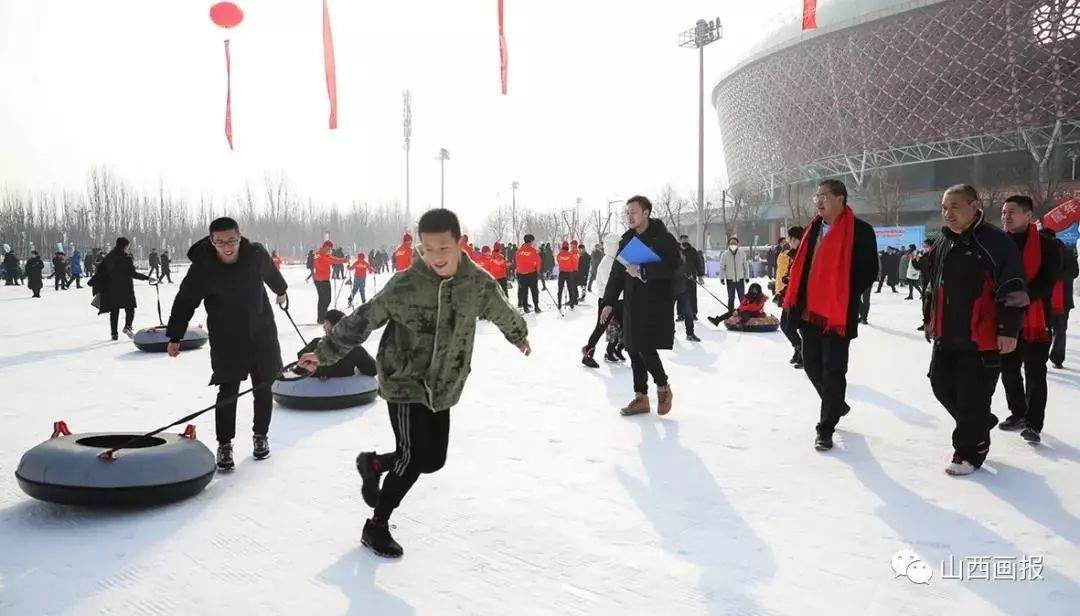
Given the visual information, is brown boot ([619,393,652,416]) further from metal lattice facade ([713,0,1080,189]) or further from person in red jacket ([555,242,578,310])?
metal lattice facade ([713,0,1080,189])

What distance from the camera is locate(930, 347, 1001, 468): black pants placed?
4.01 metres

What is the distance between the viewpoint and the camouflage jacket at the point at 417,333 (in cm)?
296

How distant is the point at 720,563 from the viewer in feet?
9.77

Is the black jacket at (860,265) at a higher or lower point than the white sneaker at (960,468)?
higher

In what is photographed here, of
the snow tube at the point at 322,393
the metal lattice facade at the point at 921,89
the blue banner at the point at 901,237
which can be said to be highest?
the metal lattice facade at the point at 921,89

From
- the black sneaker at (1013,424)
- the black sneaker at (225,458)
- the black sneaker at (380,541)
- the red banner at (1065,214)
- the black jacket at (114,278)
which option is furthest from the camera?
the black jacket at (114,278)

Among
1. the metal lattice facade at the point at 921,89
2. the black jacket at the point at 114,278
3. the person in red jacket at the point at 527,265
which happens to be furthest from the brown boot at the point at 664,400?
the metal lattice facade at the point at 921,89

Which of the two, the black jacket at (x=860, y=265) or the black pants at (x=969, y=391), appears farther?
the black jacket at (x=860, y=265)

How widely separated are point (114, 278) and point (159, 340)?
2144 millimetres

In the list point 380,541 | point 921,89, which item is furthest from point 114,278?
point 921,89

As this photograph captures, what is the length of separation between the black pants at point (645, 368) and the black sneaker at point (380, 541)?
2.92 m

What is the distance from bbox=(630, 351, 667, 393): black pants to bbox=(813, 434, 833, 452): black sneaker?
1.31 m

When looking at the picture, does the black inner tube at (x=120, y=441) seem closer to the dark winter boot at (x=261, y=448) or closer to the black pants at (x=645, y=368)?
the dark winter boot at (x=261, y=448)

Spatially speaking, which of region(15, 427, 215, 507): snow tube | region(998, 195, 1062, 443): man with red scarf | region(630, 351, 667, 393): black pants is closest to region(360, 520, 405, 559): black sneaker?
region(15, 427, 215, 507): snow tube
